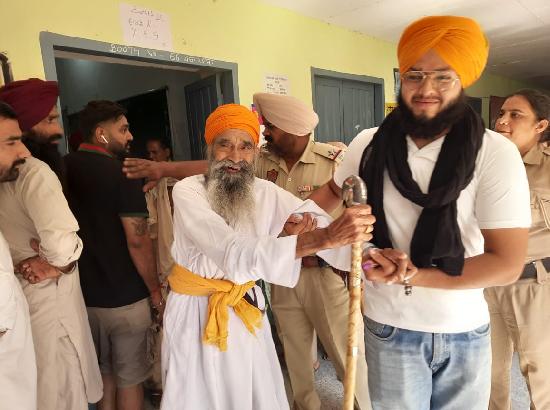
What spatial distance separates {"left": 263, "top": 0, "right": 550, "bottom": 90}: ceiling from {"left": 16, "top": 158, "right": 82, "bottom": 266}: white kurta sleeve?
8.59 ft

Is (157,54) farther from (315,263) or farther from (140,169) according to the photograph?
(315,263)

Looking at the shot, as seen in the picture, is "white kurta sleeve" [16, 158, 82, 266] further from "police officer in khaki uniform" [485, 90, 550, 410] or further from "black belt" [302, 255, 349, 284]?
"police officer in khaki uniform" [485, 90, 550, 410]

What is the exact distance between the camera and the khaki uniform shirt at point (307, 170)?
2.23 metres

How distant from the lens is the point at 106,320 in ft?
6.59

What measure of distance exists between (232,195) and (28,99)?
1079mm

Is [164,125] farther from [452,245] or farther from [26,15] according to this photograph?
[452,245]

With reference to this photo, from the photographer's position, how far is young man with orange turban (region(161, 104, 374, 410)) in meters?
1.42

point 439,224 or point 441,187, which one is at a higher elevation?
point 441,187

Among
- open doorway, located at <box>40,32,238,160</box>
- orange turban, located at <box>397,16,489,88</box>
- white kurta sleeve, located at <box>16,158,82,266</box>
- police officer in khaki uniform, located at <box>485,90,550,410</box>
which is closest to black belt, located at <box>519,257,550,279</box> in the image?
police officer in khaki uniform, located at <box>485,90,550,410</box>

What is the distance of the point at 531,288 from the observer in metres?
1.86

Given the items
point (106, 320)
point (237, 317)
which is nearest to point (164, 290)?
point (106, 320)

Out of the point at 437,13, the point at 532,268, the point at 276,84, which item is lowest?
the point at 532,268

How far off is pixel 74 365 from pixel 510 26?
5.74 meters

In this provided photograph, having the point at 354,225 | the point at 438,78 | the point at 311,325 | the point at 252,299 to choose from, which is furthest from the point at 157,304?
the point at 438,78
